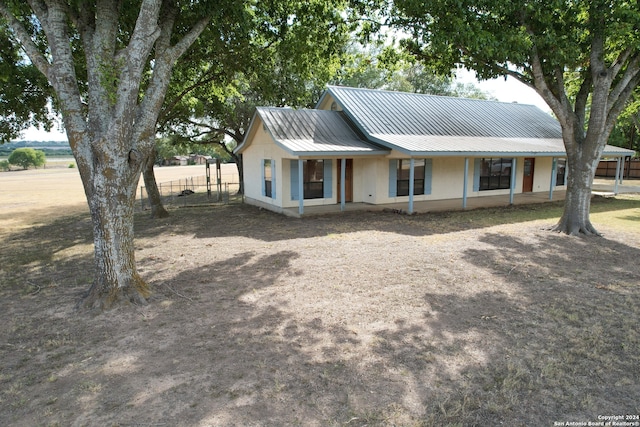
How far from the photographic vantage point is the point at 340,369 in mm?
4250

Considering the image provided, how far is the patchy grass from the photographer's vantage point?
11.9ft

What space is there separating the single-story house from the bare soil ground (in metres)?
5.65

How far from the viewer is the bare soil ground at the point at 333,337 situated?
142 inches

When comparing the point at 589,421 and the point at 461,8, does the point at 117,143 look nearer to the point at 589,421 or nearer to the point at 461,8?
the point at 589,421

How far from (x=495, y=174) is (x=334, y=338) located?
55.2 feet

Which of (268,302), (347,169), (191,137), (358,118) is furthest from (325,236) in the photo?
(191,137)

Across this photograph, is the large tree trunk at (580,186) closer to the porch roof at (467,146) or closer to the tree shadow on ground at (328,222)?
the tree shadow on ground at (328,222)

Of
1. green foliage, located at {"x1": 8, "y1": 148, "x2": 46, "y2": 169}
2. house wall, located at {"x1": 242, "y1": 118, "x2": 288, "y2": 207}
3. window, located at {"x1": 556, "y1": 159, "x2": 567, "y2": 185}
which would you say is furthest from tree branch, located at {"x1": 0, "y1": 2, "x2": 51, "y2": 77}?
green foliage, located at {"x1": 8, "y1": 148, "x2": 46, "y2": 169}

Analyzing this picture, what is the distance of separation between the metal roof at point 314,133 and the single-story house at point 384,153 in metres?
0.04

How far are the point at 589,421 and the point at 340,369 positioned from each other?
2227 millimetres

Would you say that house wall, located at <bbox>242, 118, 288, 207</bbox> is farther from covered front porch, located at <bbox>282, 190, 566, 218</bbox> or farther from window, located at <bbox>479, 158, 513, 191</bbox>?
window, located at <bbox>479, 158, 513, 191</bbox>

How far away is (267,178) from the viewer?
1694 centimetres

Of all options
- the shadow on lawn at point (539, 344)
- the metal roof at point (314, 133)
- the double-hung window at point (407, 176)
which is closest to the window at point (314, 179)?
the metal roof at point (314, 133)

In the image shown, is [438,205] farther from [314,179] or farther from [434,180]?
[314,179]
